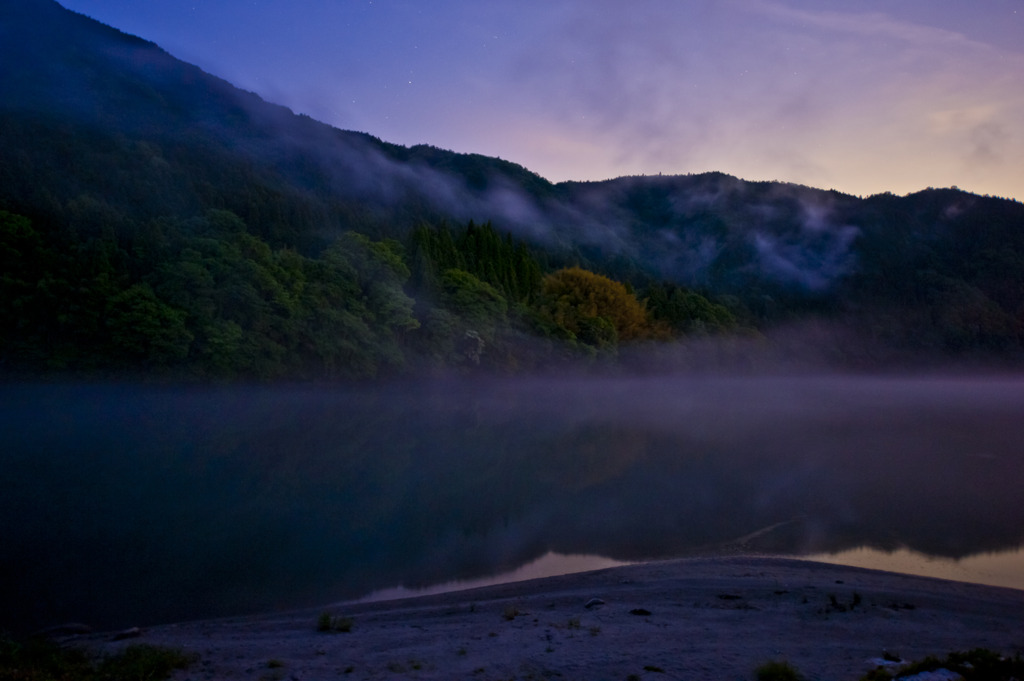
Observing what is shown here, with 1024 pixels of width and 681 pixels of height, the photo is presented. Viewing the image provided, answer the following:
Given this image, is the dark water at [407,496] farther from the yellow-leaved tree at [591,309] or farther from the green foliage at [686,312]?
the green foliage at [686,312]

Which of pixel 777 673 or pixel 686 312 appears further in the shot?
pixel 686 312

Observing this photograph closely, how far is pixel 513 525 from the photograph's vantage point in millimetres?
15812

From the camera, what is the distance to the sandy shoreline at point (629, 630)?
6.63m

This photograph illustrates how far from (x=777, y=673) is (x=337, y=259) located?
53.5 m

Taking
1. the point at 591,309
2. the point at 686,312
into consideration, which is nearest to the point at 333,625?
the point at 591,309

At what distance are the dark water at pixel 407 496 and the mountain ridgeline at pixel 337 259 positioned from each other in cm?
909

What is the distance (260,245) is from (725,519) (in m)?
46.2

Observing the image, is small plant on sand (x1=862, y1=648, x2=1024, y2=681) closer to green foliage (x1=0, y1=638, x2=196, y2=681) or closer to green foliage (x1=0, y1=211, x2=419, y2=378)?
green foliage (x1=0, y1=638, x2=196, y2=681)

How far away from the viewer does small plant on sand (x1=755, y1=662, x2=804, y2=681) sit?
614cm

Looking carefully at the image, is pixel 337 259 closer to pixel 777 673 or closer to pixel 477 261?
pixel 477 261

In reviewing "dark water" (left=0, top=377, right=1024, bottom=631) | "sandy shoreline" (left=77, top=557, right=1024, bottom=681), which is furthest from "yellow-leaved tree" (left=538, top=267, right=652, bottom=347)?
"sandy shoreline" (left=77, top=557, right=1024, bottom=681)

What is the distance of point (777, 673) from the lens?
6191mm

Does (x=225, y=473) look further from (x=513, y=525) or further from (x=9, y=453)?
(x=513, y=525)

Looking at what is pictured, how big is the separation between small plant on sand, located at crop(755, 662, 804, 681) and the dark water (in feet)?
22.0
